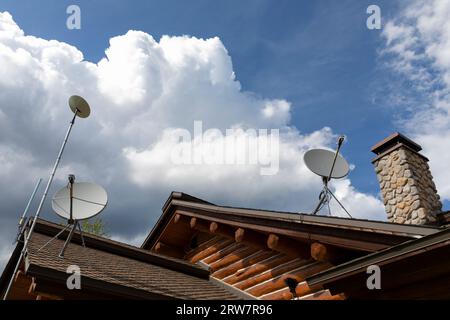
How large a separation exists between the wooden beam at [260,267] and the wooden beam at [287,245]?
649 mm

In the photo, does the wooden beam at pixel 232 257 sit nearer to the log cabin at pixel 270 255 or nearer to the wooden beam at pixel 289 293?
the log cabin at pixel 270 255

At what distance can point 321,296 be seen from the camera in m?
5.28

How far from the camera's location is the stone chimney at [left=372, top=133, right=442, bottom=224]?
7344 mm

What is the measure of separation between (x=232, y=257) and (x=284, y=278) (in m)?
1.78

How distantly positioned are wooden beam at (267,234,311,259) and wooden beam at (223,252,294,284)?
0.65 meters

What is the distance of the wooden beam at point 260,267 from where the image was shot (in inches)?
249

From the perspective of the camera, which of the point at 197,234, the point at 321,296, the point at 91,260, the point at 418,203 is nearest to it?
the point at 321,296

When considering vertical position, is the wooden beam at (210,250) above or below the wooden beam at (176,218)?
below

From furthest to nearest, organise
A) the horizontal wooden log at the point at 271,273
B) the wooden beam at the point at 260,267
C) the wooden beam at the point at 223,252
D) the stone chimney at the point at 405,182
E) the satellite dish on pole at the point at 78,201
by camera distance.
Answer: the wooden beam at the point at 223,252
the stone chimney at the point at 405,182
the wooden beam at the point at 260,267
the satellite dish on pole at the point at 78,201
the horizontal wooden log at the point at 271,273

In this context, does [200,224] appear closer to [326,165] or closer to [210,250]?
[210,250]

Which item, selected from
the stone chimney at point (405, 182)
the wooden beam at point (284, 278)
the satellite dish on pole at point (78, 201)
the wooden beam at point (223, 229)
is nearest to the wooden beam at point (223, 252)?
the wooden beam at point (223, 229)
